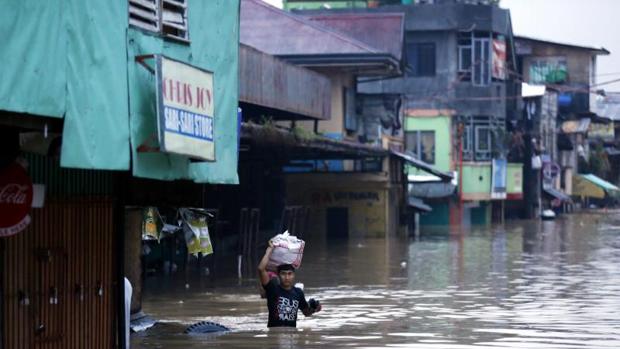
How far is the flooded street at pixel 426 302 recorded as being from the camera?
15398mm

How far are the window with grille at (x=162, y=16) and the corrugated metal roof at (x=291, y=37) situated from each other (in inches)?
1293

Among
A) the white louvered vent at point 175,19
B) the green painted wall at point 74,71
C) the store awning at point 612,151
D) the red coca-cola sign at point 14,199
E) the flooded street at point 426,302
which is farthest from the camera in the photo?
the store awning at point 612,151

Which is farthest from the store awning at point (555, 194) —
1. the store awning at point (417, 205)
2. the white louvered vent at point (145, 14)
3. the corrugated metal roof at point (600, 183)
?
the white louvered vent at point (145, 14)

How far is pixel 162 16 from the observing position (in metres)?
12.1

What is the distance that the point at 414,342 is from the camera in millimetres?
15164

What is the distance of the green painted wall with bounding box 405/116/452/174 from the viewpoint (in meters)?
64.5

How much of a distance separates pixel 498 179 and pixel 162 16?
57323mm

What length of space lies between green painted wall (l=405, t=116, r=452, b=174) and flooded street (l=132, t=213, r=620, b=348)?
24961 mm

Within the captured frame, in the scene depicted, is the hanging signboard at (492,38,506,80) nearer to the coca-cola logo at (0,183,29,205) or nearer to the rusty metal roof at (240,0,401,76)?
the rusty metal roof at (240,0,401,76)

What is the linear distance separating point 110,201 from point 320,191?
35.7 m

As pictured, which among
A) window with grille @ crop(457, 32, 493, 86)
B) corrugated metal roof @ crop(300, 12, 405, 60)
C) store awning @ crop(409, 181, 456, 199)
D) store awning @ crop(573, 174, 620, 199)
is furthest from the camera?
store awning @ crop(573, 174, 620, 199)

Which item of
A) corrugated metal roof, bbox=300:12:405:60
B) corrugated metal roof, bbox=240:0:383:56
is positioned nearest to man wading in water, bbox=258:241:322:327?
corrugated metal roof, bbox=240:0:383:56

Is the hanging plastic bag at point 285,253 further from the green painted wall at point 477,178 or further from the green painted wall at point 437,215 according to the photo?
the green painted wall at point 477,178

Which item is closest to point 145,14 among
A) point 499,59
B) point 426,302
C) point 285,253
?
point 285,253
